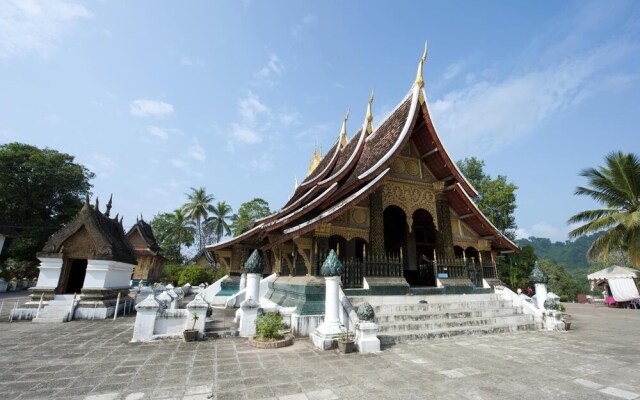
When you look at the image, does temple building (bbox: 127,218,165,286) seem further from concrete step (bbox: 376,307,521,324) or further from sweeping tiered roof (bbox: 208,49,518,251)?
concrete step (bbox: 376,307,521,324)

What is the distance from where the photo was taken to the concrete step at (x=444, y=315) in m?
7.14

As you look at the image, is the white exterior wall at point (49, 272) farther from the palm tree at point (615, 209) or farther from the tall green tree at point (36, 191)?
the palm tree at point (615, 209)

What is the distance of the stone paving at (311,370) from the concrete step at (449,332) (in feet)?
0.83

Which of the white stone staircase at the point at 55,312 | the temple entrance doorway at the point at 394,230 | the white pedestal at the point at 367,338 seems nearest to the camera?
the white pedestal at the point at 367,338

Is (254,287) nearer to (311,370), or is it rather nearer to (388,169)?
(311,370)

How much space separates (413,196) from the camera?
9.97m

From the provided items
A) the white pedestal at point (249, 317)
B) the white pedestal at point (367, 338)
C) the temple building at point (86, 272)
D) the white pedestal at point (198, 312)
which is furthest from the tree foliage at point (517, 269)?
the temple building at point (86, 272)

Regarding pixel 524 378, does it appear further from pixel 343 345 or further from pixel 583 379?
pixel 343 345

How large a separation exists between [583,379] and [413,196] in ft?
20.9

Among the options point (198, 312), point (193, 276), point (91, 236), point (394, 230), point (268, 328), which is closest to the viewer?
point (268, 328)

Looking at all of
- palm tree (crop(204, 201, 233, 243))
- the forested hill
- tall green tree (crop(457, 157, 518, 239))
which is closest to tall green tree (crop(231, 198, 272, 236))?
palm tree (crop(204, 201, 233, 243))

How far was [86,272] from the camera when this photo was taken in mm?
9891

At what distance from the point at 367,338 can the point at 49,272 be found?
35.7 feet

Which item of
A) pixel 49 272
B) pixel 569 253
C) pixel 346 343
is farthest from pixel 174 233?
pixel 569 253
